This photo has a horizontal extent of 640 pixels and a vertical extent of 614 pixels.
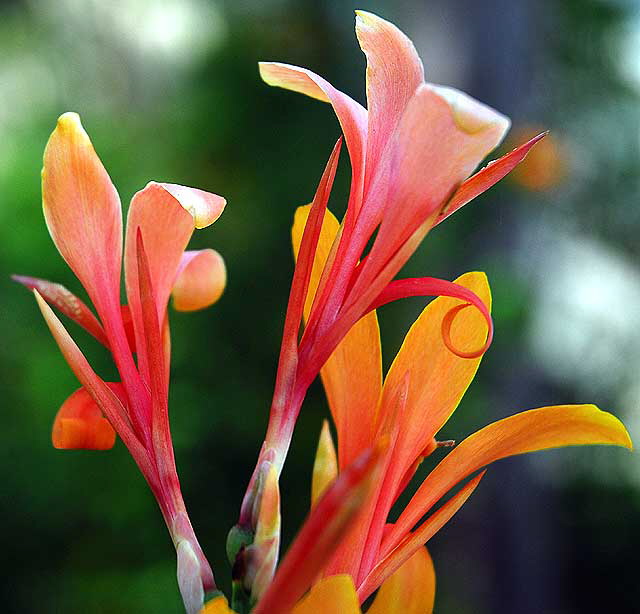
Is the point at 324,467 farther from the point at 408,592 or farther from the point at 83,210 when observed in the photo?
the point at 83,210

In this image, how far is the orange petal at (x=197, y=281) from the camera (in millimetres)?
468

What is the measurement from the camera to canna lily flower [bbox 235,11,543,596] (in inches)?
13.6

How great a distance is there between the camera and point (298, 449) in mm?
2252

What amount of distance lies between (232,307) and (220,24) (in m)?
1.44

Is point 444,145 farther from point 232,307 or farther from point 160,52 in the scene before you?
point 160,52

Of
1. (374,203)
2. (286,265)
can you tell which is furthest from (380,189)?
(286,265)

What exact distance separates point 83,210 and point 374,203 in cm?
14

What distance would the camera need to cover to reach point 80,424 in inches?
17.3

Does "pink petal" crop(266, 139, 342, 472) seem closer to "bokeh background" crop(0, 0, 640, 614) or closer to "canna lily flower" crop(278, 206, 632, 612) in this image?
"canna lily flower" crop(278, 206, 632, 612)

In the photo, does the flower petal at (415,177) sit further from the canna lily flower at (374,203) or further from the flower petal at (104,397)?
the flower petal at (104,397)

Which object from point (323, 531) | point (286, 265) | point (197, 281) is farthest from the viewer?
point (286, 265)

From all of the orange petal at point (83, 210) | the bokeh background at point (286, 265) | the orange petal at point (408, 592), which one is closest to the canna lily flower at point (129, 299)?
the orange petal at point (83, 210)

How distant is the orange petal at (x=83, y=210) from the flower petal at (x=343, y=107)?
0.09 m

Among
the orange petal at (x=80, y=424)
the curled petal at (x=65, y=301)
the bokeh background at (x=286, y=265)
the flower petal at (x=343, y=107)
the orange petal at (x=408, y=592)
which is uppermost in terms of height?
the flower petal at (x=343, y=107)
